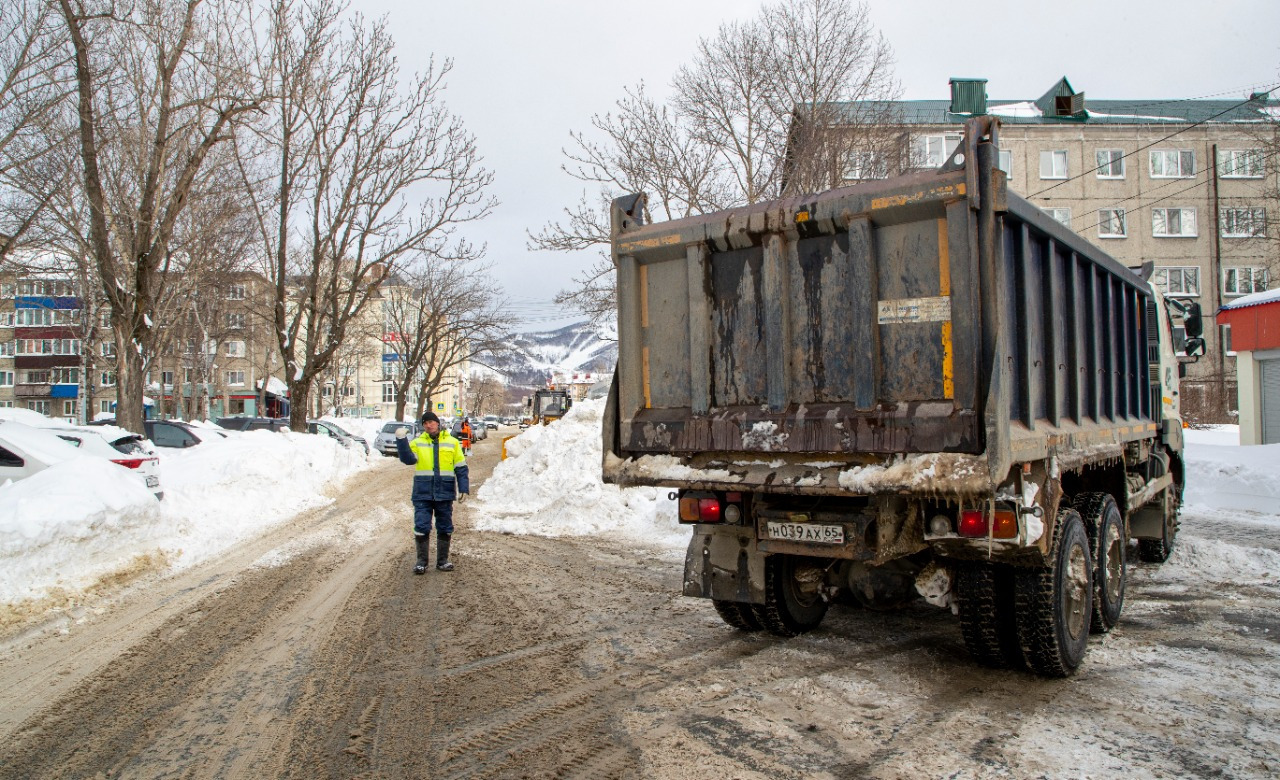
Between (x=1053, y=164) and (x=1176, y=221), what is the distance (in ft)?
23.5

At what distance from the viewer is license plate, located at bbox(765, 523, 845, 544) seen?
4.35 metres

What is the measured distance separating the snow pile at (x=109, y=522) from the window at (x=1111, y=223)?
143ft

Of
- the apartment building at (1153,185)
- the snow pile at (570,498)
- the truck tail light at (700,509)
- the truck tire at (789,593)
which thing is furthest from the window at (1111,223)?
the truck tail light at (700,509)

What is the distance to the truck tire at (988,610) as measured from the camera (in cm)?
450

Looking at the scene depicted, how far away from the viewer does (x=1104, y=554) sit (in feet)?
17.7

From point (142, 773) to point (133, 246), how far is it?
1962cm

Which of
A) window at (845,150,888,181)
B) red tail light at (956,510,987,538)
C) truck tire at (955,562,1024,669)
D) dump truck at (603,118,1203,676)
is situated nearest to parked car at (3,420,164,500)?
dump truck at (603,118,1203,676)

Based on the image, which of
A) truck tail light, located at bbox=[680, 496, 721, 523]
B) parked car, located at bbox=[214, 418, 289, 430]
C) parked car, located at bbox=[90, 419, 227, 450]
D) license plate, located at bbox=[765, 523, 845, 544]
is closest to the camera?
A: license plate, located at bbox=[765, 523, 845, 544]

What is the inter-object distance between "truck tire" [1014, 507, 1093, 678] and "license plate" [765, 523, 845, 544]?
43.3 inches

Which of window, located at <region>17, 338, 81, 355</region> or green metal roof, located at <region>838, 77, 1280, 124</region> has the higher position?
green metal roof, located at <region>838, 77, 1280, 124</region>

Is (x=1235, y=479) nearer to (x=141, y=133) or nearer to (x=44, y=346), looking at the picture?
(x=141, y=133)

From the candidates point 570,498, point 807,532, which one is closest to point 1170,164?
point 570,498

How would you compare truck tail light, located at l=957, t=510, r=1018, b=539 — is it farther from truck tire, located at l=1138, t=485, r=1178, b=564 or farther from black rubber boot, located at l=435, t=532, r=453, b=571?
black rubber boot, located at l=435, t=532, r=453, b=571

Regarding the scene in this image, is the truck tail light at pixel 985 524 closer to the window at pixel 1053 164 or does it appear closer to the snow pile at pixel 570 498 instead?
the snow pile at pixel 570 498
